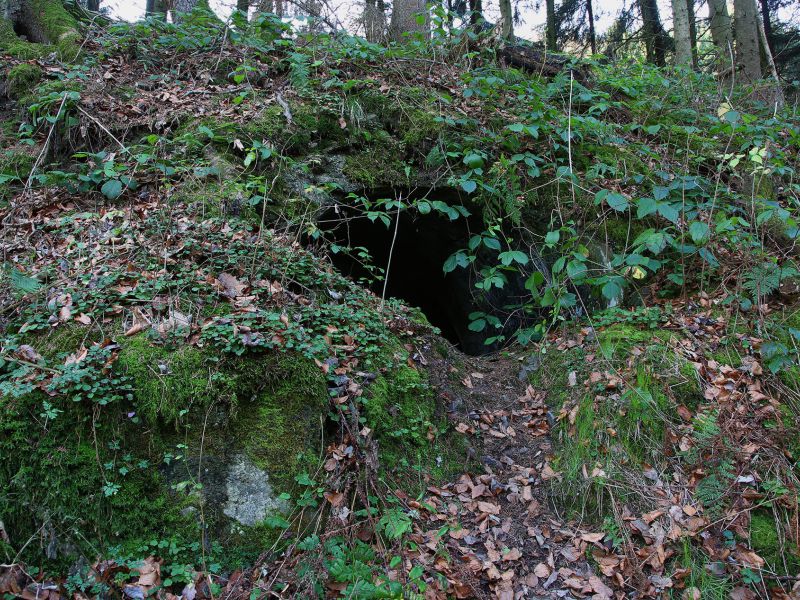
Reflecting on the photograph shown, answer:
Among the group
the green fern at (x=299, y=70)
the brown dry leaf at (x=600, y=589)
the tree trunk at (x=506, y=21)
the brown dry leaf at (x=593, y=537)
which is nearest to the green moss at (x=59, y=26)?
the green fern at (x=299, y=70)

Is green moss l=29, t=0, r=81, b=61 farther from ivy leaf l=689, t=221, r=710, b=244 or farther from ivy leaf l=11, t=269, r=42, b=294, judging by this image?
ivy leaf l=689, t=221, r=710, b=244

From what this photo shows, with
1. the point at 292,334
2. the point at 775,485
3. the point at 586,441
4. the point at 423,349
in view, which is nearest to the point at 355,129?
the point at 423,349

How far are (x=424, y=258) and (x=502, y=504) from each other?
14.8ft

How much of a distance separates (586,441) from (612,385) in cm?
54

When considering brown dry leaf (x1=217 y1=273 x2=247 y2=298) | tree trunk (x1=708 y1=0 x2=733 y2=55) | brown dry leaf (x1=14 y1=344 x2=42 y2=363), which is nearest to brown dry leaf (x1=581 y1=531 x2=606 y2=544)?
brown dry leaf (x1=217 y1=273 x2=247 y2=298)

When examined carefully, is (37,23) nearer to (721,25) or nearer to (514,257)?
(514,257)

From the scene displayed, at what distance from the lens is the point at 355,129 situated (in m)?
5.96

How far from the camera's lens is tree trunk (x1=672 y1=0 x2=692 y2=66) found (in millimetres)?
9164

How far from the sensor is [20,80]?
19.2 ft

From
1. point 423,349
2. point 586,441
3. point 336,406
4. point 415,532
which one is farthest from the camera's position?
point 423,349

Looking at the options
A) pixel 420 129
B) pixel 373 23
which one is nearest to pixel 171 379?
pixel 420 129

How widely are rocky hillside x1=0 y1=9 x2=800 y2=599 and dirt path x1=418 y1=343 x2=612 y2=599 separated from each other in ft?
0.07

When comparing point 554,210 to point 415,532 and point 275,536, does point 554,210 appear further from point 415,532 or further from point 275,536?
point 275,536

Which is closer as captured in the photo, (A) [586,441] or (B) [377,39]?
(A) [586,441]
